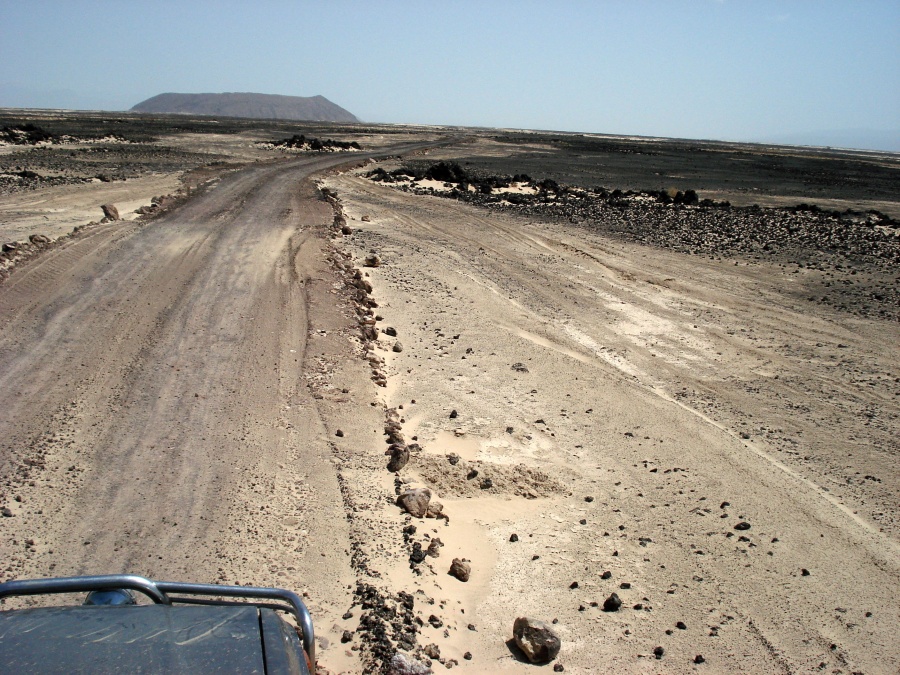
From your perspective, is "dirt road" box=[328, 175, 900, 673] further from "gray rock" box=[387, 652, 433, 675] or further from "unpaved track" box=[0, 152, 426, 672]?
"unpaved track" box=[0, 152, 426, 672]

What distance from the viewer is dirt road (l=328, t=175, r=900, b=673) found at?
462 cm

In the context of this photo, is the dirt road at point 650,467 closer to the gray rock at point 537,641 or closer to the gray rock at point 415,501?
the gray rock at point 537,641

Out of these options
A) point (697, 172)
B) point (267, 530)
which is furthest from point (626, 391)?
point (697, 172)

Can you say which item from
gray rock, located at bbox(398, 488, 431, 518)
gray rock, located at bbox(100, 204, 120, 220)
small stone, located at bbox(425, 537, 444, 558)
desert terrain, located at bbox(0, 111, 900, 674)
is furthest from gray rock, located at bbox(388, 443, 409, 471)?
gray rock, located at bbox(100, 204, 120, 220)

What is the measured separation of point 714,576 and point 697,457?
222 centimetres

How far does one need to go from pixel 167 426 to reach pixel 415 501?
2.59 meters

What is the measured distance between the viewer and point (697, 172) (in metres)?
46.8

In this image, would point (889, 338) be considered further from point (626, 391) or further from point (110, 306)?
point (110, 306)

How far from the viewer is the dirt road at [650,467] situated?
4621mm

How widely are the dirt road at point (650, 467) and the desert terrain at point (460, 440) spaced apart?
33mm

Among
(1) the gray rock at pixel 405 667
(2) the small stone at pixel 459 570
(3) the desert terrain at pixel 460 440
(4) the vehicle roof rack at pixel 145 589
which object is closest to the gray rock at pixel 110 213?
(3) the desert terrain at pixel 460 440

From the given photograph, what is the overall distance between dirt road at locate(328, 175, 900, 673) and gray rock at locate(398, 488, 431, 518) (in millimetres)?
231

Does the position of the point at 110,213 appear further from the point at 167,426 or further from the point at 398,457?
the point at 398,457

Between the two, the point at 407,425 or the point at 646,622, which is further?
the point at 407,425
